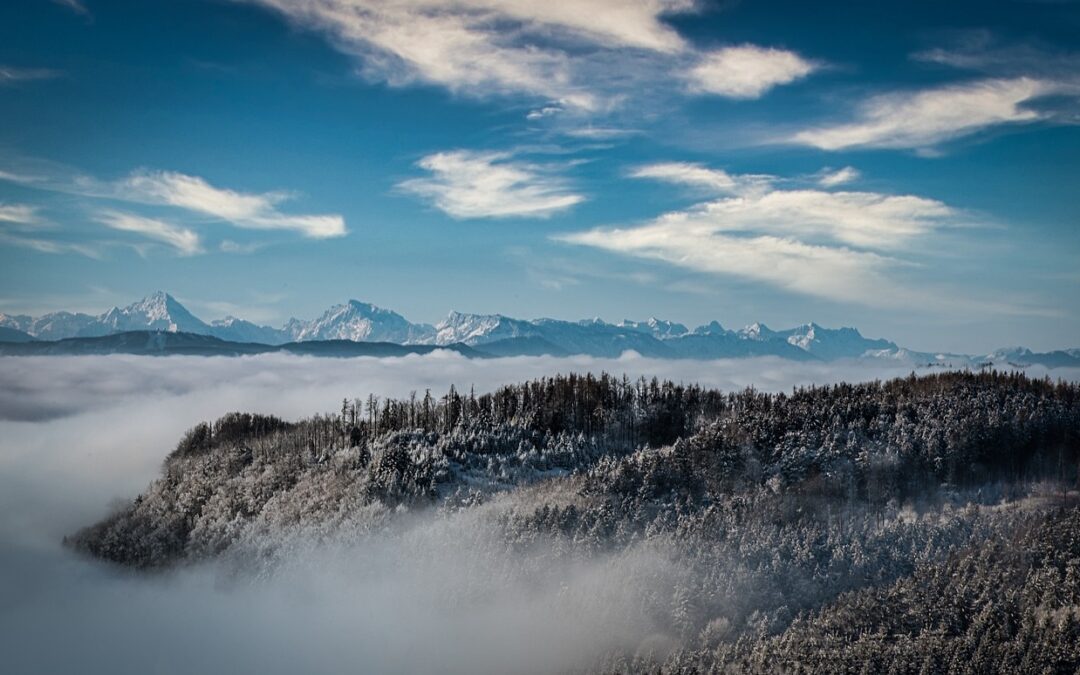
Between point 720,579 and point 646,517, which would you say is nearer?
point 720,579

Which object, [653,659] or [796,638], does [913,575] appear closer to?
[796,638]

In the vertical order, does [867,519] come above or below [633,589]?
above

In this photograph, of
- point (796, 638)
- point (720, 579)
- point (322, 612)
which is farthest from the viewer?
point (322, 612)

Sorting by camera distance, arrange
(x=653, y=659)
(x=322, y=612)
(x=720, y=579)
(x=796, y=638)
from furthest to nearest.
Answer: (x=322, y=612)
(x=720, y=579)
(x=653, y=659)
(x=796, y=638)

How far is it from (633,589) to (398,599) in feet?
198

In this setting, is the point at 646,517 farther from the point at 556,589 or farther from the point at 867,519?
the point at 867,519

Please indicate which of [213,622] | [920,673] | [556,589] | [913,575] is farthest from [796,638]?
[213,622]

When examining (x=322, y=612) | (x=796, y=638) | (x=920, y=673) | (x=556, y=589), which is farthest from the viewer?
(x=322, y=612)

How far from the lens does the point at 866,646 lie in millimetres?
130125

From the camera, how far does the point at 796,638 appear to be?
13575 cm

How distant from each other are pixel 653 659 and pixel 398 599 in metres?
69.0

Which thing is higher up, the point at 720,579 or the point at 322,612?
the point at 720,579

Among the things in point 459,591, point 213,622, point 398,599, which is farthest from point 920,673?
point 213,622

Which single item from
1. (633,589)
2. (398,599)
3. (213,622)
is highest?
(633,589)
